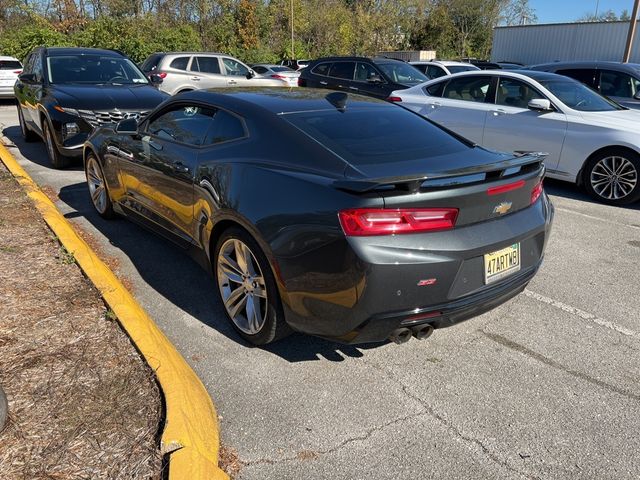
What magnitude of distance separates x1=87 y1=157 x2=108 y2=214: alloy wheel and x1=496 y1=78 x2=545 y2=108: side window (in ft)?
18.1

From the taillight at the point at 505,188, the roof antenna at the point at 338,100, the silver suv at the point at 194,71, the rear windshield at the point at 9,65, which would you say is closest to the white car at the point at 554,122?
the roof antenna at the point at 338,100

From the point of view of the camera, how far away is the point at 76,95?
7.84 metres

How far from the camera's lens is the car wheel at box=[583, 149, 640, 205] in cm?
669

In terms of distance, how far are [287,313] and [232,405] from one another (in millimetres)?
566

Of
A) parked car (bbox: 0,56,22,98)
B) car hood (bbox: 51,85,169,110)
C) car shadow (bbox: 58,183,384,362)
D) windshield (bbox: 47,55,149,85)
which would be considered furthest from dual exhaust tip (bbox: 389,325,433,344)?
parked car (bbox: 0,56,22,98)

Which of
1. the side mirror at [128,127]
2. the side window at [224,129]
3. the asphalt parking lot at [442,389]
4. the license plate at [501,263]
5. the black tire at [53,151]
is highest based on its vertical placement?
the side window at [224,129]

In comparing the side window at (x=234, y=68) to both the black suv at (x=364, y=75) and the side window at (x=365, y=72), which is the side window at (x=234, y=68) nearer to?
the black suv at (x=364, y=75)

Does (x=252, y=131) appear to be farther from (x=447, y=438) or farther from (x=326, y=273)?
(x=447, y=438)

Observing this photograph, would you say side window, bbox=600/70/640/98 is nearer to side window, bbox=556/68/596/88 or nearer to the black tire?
side window, bbox=556/68/596/88

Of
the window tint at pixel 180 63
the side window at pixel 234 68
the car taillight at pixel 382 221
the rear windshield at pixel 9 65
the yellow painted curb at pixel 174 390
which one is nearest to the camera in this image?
the yellow painted curb at pixel 174 390

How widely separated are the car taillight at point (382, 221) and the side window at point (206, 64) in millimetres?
13052

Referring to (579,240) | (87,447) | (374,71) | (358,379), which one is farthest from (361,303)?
(374,71)

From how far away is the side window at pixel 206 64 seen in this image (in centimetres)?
1450

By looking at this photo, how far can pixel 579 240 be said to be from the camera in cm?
557
